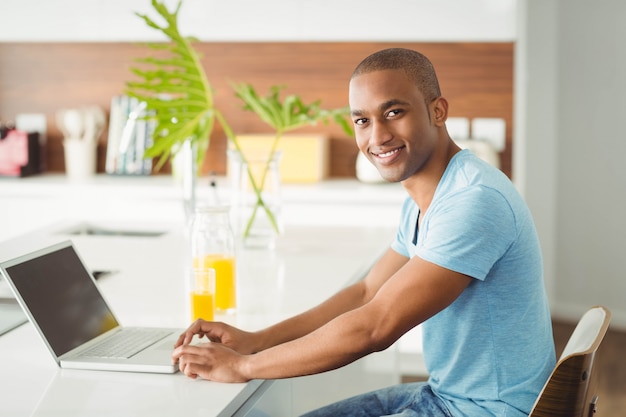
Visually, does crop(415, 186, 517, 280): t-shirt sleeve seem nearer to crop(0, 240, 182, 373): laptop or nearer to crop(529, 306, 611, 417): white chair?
crop(529, 306, 611, 417): white chair

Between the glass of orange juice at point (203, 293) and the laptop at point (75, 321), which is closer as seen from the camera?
the laptop at point (75, 321)

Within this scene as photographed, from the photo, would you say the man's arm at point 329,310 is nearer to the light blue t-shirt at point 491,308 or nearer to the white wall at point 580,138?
the light blue t-shirt at point 491,308

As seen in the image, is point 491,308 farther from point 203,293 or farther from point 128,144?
point 128,144

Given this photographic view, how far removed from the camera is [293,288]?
2.28 m

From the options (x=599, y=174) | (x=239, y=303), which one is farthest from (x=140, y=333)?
(x=599, y=174)

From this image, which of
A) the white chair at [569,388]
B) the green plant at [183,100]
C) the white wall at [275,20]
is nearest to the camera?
the white chair at [569,388]

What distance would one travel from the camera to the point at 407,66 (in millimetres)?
1756

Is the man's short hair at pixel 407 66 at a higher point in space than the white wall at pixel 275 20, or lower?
lower

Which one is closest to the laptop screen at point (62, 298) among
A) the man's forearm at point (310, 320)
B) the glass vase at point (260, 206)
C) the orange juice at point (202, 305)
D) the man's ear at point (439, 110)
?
the orange juice at point (202, 305)

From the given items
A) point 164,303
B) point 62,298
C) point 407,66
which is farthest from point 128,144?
point 407,66

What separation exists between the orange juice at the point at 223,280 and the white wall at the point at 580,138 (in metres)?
3.05

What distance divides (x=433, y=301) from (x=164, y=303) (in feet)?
2.55

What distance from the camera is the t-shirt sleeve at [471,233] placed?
1.57 m

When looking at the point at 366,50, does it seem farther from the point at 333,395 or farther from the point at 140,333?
the point at 140,333
